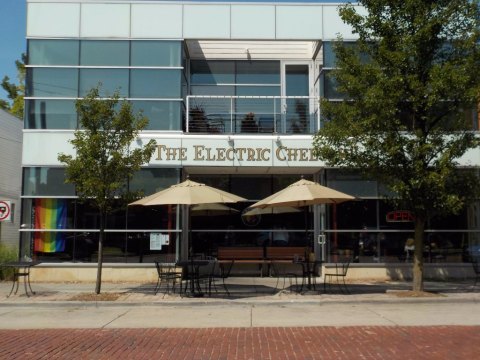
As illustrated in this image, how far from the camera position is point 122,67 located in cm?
1694

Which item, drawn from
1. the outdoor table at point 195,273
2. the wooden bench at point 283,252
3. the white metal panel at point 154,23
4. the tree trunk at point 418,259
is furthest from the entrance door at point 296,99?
the outdoor table at point 195,273

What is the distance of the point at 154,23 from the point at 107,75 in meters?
2.18

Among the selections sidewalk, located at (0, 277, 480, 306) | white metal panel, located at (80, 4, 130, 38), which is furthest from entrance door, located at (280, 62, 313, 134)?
white metal panel, located at (80, 4, 130, 38)

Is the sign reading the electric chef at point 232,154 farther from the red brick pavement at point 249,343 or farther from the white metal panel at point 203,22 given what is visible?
the red brick pavement at point 249,343

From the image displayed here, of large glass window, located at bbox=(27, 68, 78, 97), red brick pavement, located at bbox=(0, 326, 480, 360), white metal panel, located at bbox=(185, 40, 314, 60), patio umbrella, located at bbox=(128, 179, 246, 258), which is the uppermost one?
white metal panel, located at bbox=(185, 40, 314, 60)

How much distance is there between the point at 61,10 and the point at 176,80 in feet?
13.7

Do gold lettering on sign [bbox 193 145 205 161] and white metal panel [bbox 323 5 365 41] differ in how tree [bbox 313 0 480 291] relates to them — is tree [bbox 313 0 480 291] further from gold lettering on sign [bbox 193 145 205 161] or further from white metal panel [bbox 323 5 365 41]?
gold lettering on sign [bbox 193 145 205 161]

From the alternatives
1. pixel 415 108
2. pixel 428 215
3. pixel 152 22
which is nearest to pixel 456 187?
pixel 428 215

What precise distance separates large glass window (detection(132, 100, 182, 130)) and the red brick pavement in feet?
27.5

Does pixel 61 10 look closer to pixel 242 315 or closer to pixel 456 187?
pixel 242 315

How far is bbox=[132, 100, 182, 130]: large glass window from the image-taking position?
55.0ft

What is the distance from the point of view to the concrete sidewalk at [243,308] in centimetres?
1020

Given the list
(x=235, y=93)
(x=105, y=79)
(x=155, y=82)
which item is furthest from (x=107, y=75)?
(x=235, y=93)

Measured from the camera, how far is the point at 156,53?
1702 centimetres
